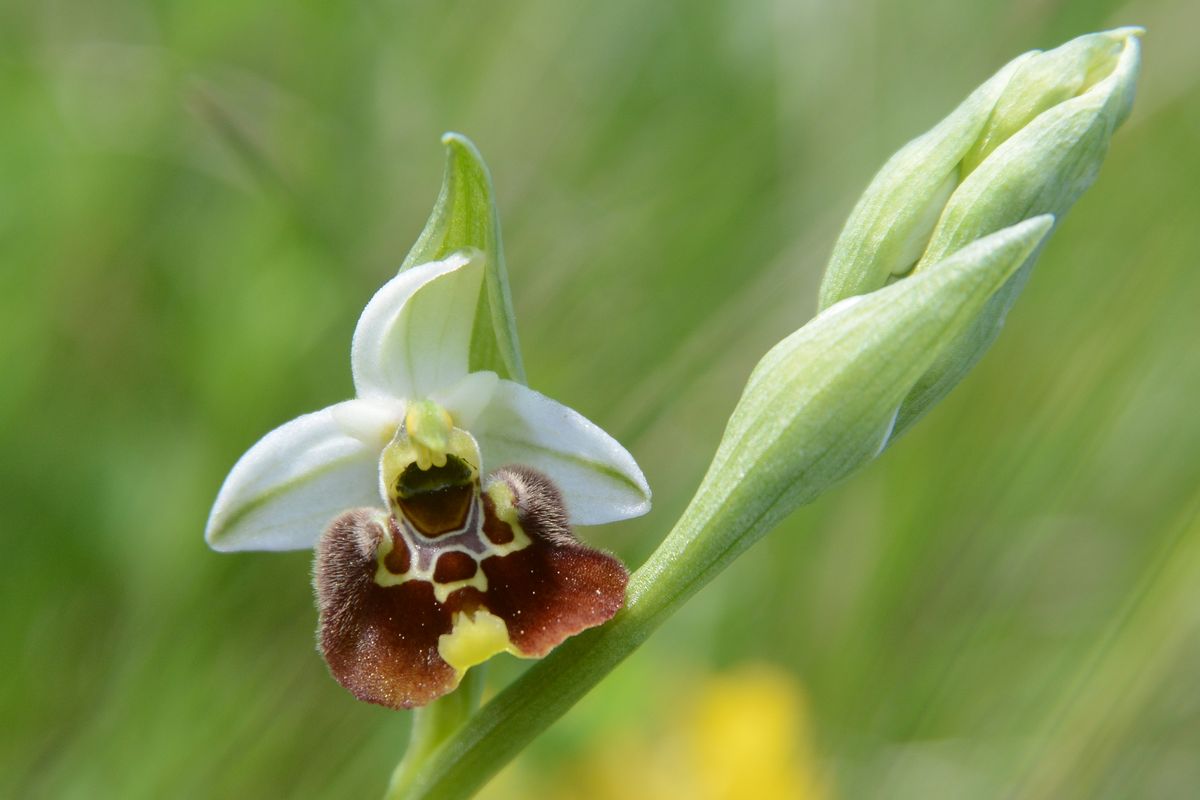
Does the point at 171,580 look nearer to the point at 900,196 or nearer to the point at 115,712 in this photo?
the point at 115,712

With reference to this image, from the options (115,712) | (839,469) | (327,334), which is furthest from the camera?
(327,334)

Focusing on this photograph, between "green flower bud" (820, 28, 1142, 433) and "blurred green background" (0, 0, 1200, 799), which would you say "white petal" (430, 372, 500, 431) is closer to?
"green flower bud" (820, 28, 1142, 433)

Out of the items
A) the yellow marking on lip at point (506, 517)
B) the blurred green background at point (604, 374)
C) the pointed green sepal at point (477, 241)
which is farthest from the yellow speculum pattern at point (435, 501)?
the blurred green background at point (604, 374)

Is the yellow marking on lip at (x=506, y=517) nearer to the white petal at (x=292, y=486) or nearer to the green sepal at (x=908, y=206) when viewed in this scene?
the white petal at (x=292, y=486)

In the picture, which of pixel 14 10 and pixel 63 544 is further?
pixel 14 10

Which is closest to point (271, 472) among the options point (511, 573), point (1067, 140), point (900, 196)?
point (511, 573)

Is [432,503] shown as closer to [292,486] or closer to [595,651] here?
[292,486]

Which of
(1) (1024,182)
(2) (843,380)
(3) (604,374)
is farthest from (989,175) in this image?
(3) (604,374)

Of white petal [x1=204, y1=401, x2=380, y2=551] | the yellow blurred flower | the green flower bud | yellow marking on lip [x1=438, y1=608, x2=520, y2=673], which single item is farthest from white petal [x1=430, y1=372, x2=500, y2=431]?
the yellow blurred flower
